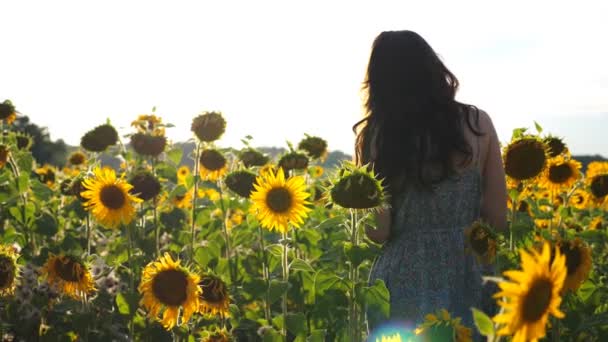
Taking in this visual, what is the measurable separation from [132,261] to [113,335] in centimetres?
42

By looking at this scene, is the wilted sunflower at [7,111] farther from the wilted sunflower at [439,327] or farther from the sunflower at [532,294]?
the sunflower at [532,294]

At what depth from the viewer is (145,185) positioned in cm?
389

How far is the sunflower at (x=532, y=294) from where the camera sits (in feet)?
3.45

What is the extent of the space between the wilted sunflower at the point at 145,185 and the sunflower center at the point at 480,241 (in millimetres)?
1980

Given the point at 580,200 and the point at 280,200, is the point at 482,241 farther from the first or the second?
the point at 580,200

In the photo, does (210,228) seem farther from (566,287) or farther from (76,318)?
(566,287)

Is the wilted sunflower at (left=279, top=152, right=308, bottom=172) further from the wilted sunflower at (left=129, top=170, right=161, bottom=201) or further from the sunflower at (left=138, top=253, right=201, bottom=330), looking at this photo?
the sunflower at (left=138, top=253, right=201, bottom=330)

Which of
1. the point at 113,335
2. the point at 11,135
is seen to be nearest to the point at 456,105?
the point at 113,335

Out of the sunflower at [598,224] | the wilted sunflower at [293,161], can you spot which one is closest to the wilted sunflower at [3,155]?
the wilted sunflower at [293,161]

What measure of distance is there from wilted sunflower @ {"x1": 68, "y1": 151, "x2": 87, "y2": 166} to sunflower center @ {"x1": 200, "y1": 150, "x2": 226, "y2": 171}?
3.20 meters

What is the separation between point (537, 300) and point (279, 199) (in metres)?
1.95

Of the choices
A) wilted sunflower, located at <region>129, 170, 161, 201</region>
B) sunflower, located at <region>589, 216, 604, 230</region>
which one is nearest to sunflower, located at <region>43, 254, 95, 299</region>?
wilted sunflower, located at <region>129, 170, 161, 201</region>

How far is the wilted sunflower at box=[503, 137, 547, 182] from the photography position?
3.01m

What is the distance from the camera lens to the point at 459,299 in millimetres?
3006
